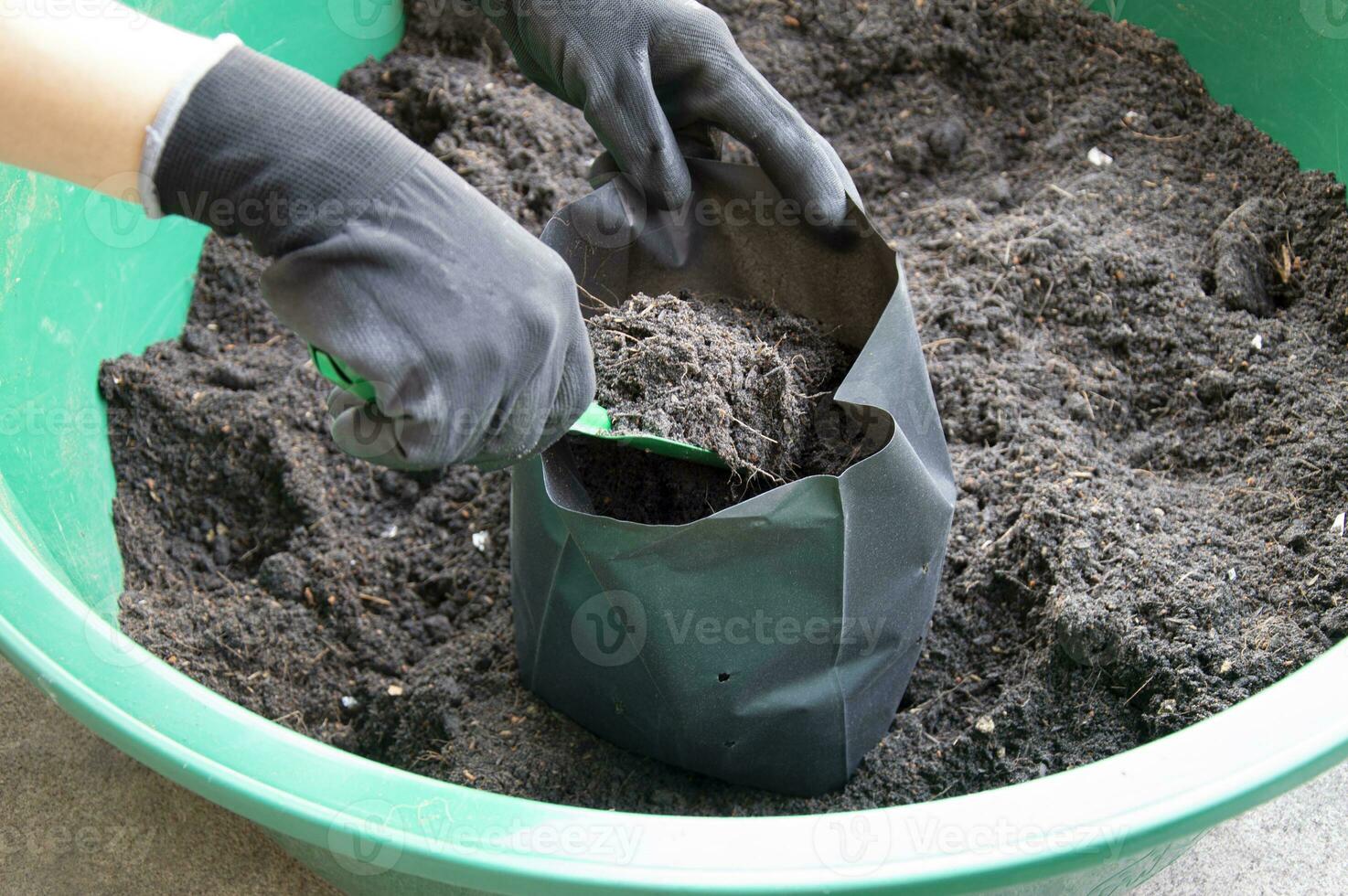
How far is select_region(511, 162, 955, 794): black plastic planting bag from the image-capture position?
2.75 ft

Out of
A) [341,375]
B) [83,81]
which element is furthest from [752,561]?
[83,81]

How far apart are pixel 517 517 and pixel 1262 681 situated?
2.18 ft

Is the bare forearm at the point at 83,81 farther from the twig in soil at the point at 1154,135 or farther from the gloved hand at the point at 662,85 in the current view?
the twig in soil at the point at 1154,135

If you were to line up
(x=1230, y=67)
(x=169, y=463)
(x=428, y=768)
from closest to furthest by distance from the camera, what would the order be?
(x=428, y=768) < (x=169, y=463) < (x=1230, y=67)

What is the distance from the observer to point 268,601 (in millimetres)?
1130

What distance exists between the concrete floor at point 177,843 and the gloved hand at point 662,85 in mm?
789

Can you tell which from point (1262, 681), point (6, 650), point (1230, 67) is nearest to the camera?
point (6, 650)

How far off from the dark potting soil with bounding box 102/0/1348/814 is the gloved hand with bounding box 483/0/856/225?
36 cm

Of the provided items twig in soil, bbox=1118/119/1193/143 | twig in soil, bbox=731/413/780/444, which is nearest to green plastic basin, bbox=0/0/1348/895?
twig in soil, bbox=731/413/780/444

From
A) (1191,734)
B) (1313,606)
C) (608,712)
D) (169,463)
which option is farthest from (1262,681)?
(169,463)

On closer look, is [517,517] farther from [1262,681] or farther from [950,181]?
[950,181]

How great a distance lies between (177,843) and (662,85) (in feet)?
3.07

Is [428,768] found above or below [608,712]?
below

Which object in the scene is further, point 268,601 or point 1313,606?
point 268,601
